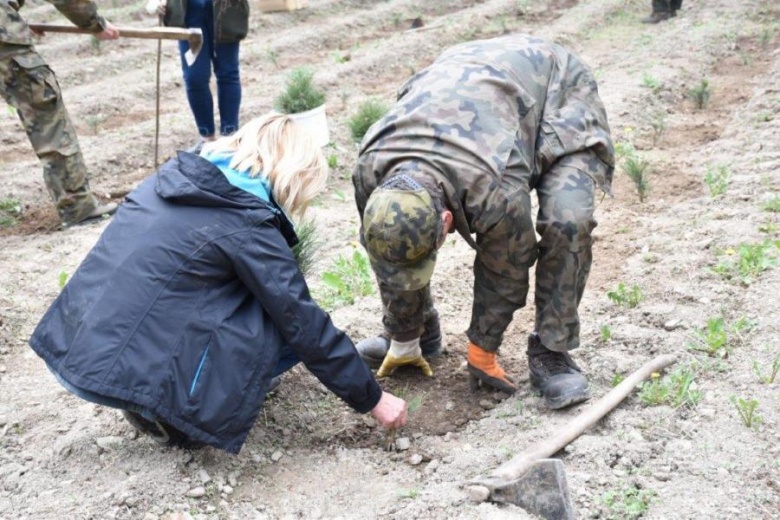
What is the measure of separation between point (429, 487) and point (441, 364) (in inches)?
34.3

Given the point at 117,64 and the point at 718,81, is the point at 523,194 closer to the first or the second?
the point at 718,81

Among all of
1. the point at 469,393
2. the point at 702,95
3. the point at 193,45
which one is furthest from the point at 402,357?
the point at 702,95

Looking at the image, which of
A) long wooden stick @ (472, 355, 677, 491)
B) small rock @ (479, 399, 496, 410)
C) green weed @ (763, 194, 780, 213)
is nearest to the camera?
long wooden stick @ (472, 355, 677, 491)

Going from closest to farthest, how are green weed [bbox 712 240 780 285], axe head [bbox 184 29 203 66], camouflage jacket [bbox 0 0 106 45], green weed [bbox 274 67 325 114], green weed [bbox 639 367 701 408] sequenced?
green weed [bbox 639 367 701 408]
green weed [bbox 712 240 780 285]
camouflage jacket [bbox 0 0 106 45]
axe head [bbox 184 29 203 66]
green weed [bbox 274 67 325 114]

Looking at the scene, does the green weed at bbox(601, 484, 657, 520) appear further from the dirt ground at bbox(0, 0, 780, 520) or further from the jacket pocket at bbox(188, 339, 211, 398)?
the jacket pocket at bbox(188, 339, 211, 398)

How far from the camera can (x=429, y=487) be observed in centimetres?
243

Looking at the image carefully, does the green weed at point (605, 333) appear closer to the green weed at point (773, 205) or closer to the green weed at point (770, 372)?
the green weed at point (770, 372)

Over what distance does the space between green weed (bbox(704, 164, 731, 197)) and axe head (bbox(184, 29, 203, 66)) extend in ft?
10.2

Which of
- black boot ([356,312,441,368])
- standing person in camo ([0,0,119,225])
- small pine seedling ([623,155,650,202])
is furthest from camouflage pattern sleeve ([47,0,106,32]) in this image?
small pine seedling ([623,155,650,202])

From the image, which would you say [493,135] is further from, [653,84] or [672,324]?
[653,84]

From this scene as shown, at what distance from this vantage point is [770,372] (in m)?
2.71

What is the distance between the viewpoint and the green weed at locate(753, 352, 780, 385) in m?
2.62

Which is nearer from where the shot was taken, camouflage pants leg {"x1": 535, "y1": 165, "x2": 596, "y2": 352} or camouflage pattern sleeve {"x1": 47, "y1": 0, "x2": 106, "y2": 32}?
camouflage pants leg {"x1": 535, "y1": 165, "x2": 596, "y2": 352}

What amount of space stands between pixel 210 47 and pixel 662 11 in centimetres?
660
